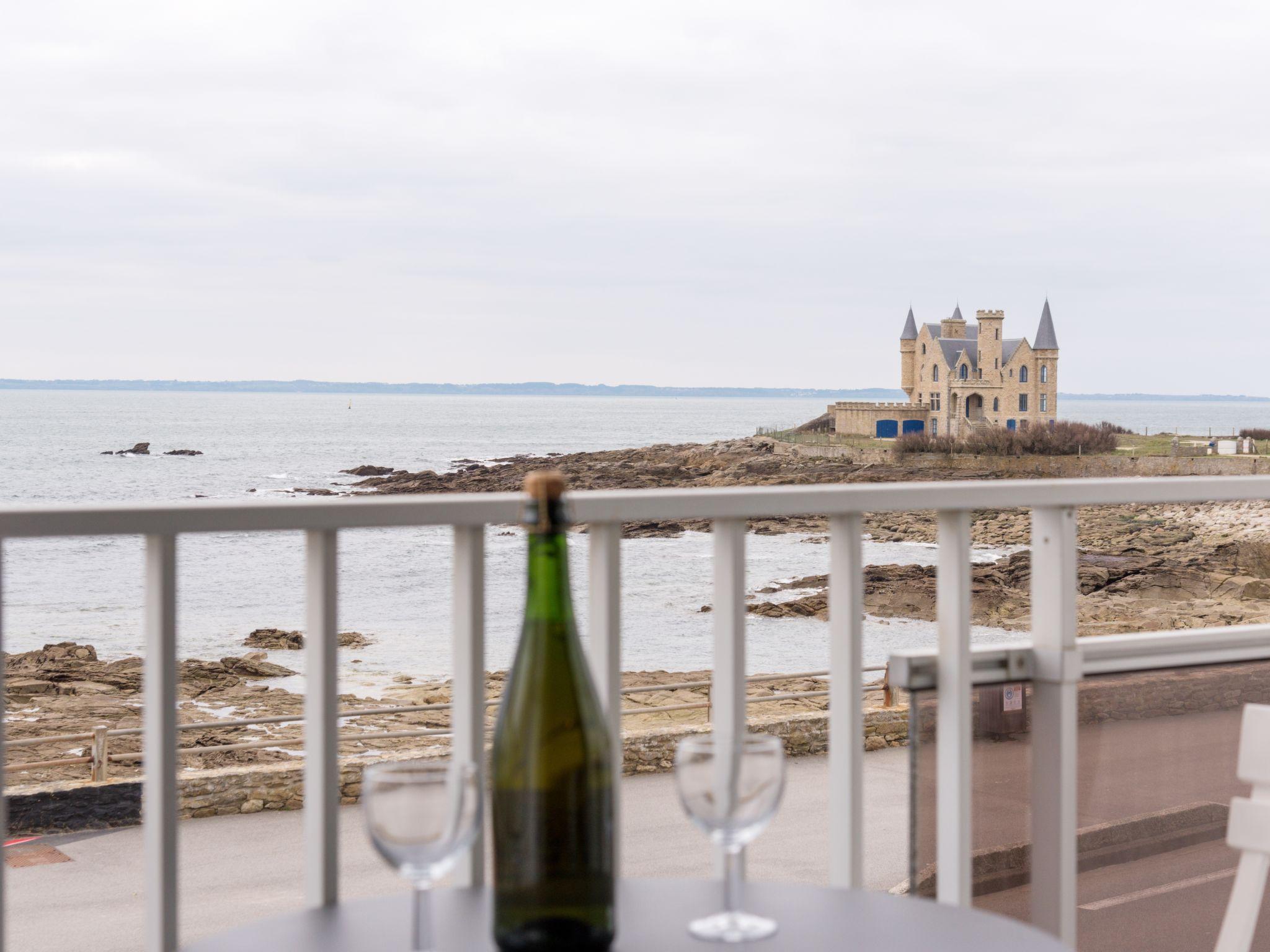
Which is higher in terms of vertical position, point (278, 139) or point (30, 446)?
point (278, 139)

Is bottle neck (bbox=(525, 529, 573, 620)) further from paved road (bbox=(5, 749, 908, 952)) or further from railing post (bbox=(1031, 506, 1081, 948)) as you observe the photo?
paved road (bbox=(5, 749, 908, 952))

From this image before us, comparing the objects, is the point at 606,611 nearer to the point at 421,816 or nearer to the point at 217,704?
the point at 421,816

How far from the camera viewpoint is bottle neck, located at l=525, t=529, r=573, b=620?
0.81m

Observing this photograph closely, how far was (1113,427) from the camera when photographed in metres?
45.1

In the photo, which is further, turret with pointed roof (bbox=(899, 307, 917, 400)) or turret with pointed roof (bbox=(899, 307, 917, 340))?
turret with pointed roof (bbox=(899, 307, 917, 340))

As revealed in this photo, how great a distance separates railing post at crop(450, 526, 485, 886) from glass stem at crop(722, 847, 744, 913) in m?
0.43

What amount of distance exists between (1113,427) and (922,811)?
153 feet

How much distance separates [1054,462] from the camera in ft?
141

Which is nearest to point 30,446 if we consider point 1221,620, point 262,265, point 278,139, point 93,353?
point 93,353

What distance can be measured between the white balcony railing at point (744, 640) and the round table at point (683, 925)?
24cm

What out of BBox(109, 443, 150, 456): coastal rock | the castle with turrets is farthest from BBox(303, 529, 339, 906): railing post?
BBox(109, 443, 150, 456): coastal rock

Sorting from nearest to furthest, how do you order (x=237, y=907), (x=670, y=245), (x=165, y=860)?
1. (x=165, y=860)
2. (x=237, y=907)
3. (x=670, y=245)

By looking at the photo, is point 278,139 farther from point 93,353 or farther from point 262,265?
point 93,353

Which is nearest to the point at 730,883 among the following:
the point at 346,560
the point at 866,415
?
the point at 346,560
